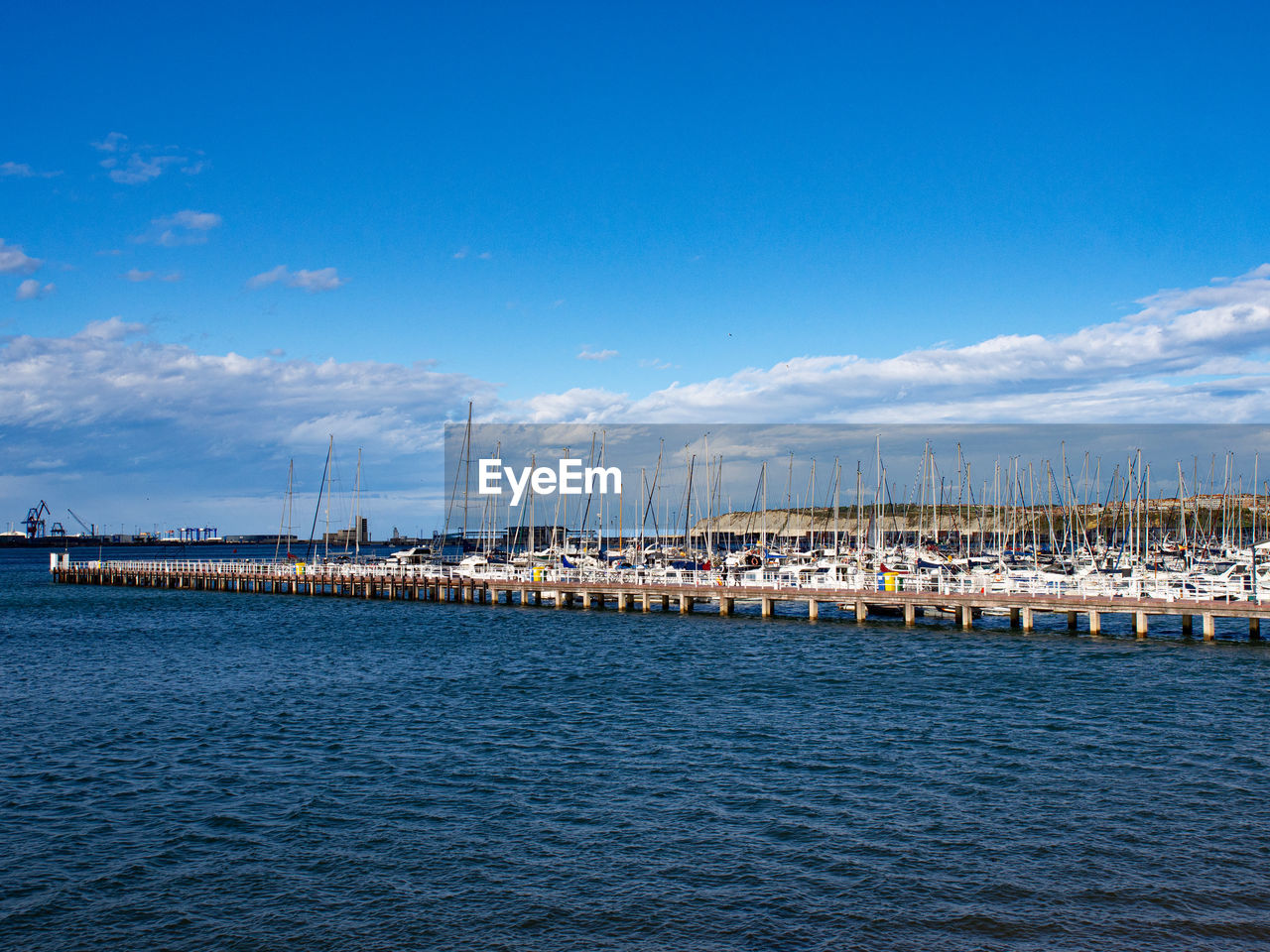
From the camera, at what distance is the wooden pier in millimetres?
40500

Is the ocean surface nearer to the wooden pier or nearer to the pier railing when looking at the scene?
the wooden pier

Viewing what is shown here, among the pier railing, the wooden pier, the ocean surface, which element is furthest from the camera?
the pier railing

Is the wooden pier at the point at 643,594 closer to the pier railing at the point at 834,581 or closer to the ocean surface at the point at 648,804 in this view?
the pier railing at the point at 834,581

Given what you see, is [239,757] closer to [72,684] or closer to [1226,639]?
[72,684]

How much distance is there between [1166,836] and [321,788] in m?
15.5

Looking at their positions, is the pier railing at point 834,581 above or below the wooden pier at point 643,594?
above

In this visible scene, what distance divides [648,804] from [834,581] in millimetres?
Answer: 33214

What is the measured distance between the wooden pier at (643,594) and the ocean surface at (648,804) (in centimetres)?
479

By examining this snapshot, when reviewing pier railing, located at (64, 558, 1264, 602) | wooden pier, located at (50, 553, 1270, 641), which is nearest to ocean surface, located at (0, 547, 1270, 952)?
wooden pier, located at (50, 553, 1270, 641)

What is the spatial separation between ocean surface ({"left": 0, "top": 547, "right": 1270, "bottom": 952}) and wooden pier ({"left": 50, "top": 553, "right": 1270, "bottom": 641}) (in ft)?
15.7

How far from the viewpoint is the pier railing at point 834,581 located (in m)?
41.9

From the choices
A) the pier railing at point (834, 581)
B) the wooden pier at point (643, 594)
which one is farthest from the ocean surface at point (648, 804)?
the pier railing at point (834, 581)

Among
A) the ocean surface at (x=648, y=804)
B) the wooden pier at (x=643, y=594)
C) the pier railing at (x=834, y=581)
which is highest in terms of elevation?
the pier railing at (x=834, y=581)

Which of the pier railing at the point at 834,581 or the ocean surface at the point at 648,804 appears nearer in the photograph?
the ocean surface at the point at 648,804
